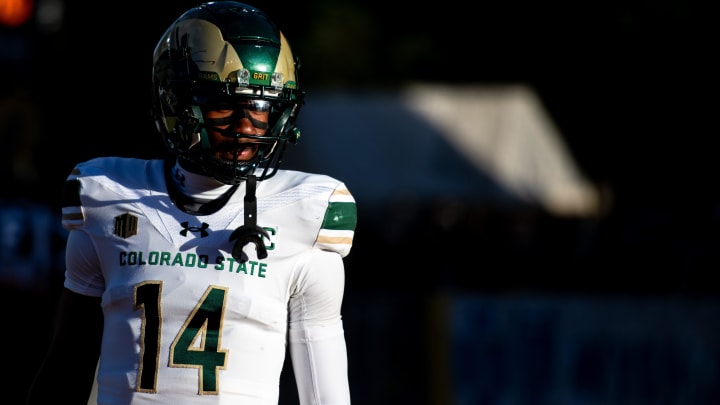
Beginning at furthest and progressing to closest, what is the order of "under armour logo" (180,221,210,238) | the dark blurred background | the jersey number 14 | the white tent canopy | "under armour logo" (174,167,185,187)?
the white tent canopy → the dark blurred background → "under armour logo" (174,167,185,187) → "under armour logo" (180,221,210,238) → the jersey number 14

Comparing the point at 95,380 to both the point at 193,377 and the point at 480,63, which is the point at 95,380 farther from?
the point at 480,63

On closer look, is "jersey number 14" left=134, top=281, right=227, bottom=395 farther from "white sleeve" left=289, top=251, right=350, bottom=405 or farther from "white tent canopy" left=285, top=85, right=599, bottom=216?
"white tent canopy" left=285, top=85, right=599, bottom=216

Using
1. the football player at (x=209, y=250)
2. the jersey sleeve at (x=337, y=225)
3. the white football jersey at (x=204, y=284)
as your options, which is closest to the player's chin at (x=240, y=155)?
Answer: the football player at (x=209, y=250)

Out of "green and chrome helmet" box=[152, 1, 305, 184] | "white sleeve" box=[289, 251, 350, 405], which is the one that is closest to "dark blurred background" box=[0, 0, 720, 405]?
"white sleeve" box=[289, 251, 350, 405]

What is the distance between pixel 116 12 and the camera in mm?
9570

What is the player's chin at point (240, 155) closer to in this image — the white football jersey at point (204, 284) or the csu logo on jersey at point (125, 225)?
the white football jersey at point (204, 284)

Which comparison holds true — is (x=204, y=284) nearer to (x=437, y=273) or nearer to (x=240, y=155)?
(x=240, y=155)

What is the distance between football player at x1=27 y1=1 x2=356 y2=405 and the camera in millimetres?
2834

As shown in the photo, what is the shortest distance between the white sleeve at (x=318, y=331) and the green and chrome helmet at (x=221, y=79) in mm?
263

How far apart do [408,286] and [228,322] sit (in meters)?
6.78

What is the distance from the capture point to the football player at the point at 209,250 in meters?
2.83

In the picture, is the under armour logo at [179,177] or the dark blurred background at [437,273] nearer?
the under armour logo at [179,177]

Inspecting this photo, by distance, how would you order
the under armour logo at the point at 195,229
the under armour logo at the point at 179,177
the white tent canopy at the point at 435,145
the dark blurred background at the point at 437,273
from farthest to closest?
1. the white tent canopy at the point at 435,145
2. the dark blurred background at the point at 437,273
3. the under armour logo at the point at 179,177
4. the under armour logo at the point at 195,229

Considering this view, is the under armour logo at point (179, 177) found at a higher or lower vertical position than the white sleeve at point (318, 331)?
higher
